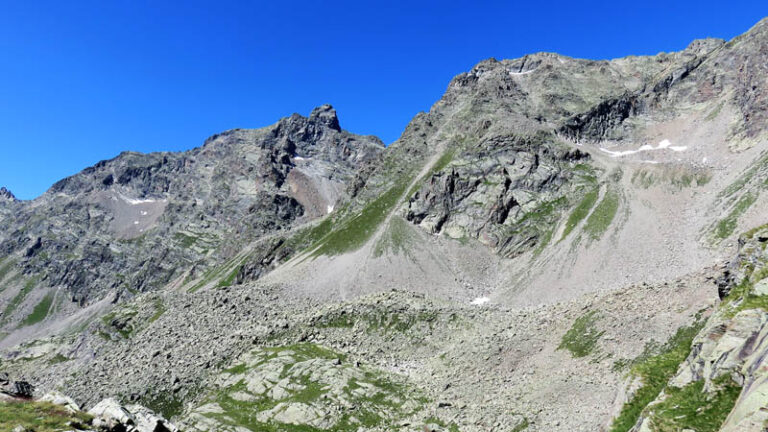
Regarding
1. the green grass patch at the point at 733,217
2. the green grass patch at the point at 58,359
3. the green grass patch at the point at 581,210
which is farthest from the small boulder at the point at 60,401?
the green grass patch at the point at 581,210

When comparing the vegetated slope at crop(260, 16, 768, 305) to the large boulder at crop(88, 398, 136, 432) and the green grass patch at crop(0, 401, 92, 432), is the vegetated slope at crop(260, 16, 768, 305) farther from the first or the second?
the green grass patch at crop(0, 401, 92, 432)

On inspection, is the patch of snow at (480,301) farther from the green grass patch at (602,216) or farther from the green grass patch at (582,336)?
the green grass patch at (582,336)

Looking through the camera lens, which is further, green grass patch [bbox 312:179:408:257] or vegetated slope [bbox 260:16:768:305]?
green grass patch [bbox 312:179:408:257]

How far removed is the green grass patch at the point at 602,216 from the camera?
11006 cm

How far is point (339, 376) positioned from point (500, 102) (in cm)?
16952

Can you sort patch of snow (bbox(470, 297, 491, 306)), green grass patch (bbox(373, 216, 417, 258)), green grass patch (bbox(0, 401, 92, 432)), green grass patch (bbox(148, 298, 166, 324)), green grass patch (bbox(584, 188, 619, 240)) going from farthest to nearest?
green grass patch (bbox(373, 216, 417, 258)) → green grass patch (bbox(584, 188, 619, 240)) → green grass patch (bbox(148, 298, 166, 324)) → patch of snow (bbox(470, 297, 491, 306)) → green grass patch (bbox(0, 401, 92, 432))

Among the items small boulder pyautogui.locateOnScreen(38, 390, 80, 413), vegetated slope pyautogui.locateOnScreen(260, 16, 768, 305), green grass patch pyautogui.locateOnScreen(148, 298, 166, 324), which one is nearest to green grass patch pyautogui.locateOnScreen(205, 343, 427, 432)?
small boulder pyautogui.locateOnScreen(38, 390, 80, 413)

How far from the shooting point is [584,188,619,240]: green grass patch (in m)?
110

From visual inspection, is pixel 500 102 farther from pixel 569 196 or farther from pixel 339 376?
pixel 339 376

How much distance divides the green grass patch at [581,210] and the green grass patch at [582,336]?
232ft

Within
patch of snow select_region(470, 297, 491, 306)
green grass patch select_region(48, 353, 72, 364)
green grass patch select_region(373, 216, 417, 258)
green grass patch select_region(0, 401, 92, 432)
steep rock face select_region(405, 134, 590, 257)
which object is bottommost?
green grass patch select_region(48, 353, 72, 364)

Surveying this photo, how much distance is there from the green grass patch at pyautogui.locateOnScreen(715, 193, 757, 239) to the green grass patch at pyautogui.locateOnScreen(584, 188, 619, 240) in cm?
2485

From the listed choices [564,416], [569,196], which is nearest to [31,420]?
[564,416]

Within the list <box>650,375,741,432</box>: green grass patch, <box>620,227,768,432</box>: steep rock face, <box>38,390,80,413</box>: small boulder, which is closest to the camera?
<box>620,227,768,432</box>: steep rock face
